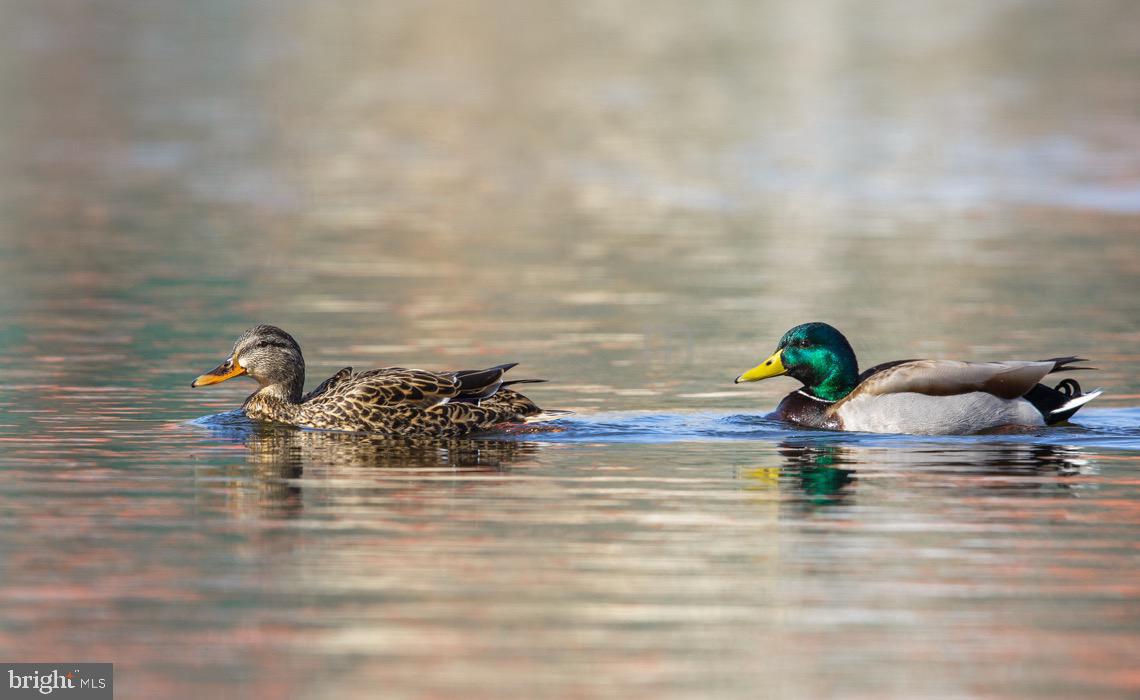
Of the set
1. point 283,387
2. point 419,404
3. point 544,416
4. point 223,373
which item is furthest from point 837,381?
point 223,373

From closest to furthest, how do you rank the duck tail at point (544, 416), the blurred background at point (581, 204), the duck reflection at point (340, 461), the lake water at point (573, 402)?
1. the lake water at point (573, 402)
2. the duck reflection at point (340, 461)
3. the duck tail at point (544, 416)
4. the blurred background at point (581, 204)

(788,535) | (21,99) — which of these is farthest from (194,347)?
(21,99)

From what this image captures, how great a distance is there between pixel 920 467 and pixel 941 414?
5.02 feet

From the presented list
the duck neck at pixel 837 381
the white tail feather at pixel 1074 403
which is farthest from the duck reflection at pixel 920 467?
the duck neck at pixel 837 381

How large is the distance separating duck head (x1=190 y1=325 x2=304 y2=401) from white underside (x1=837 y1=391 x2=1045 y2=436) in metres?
4.39

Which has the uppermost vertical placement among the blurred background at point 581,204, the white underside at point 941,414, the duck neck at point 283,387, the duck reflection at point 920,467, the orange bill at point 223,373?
the blurred background at point 581,204

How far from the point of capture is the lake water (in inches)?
378

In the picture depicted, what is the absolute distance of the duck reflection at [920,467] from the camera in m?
13.4

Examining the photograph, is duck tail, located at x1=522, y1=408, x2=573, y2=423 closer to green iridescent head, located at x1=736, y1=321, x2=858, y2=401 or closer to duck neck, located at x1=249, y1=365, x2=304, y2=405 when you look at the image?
green iridescent head, located at x1=736, y1=321, x2=858, y2=401

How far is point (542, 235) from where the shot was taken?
31.5 metres

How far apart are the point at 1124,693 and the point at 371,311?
15.4 m

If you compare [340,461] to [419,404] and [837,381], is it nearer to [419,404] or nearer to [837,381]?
[419,404]

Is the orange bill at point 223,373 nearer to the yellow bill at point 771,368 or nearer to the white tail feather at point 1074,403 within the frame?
the yellow bill at point 771,368

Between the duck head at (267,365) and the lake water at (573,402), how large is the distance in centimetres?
39
